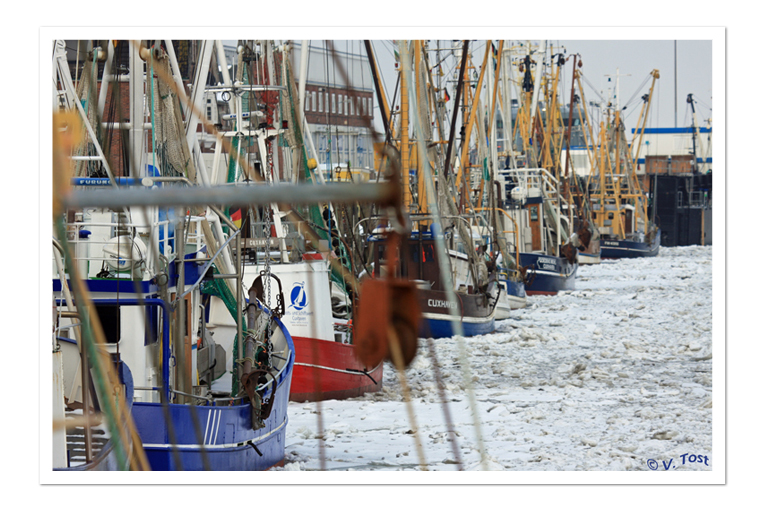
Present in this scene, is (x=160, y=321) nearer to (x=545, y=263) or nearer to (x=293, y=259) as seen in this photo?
(x=293, y=259)

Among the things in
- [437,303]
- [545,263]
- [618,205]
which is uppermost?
[618,205]

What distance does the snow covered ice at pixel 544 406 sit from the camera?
23.9 feet

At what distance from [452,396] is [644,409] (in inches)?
92.8

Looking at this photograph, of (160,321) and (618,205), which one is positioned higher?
(618,205)

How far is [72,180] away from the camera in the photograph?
18.8ft

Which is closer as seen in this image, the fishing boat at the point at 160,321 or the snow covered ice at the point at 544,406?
the fishing boat at the point at 160,321

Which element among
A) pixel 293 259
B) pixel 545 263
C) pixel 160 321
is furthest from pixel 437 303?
pixel 160 321

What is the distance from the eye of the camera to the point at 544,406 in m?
9.34

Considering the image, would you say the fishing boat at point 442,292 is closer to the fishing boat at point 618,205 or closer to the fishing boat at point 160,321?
the fishing boat at point 160,321

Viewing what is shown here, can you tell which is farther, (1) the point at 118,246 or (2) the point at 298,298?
(2) the point at 298,298

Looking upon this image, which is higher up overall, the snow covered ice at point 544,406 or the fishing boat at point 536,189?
the fishing boat at point 536,189
